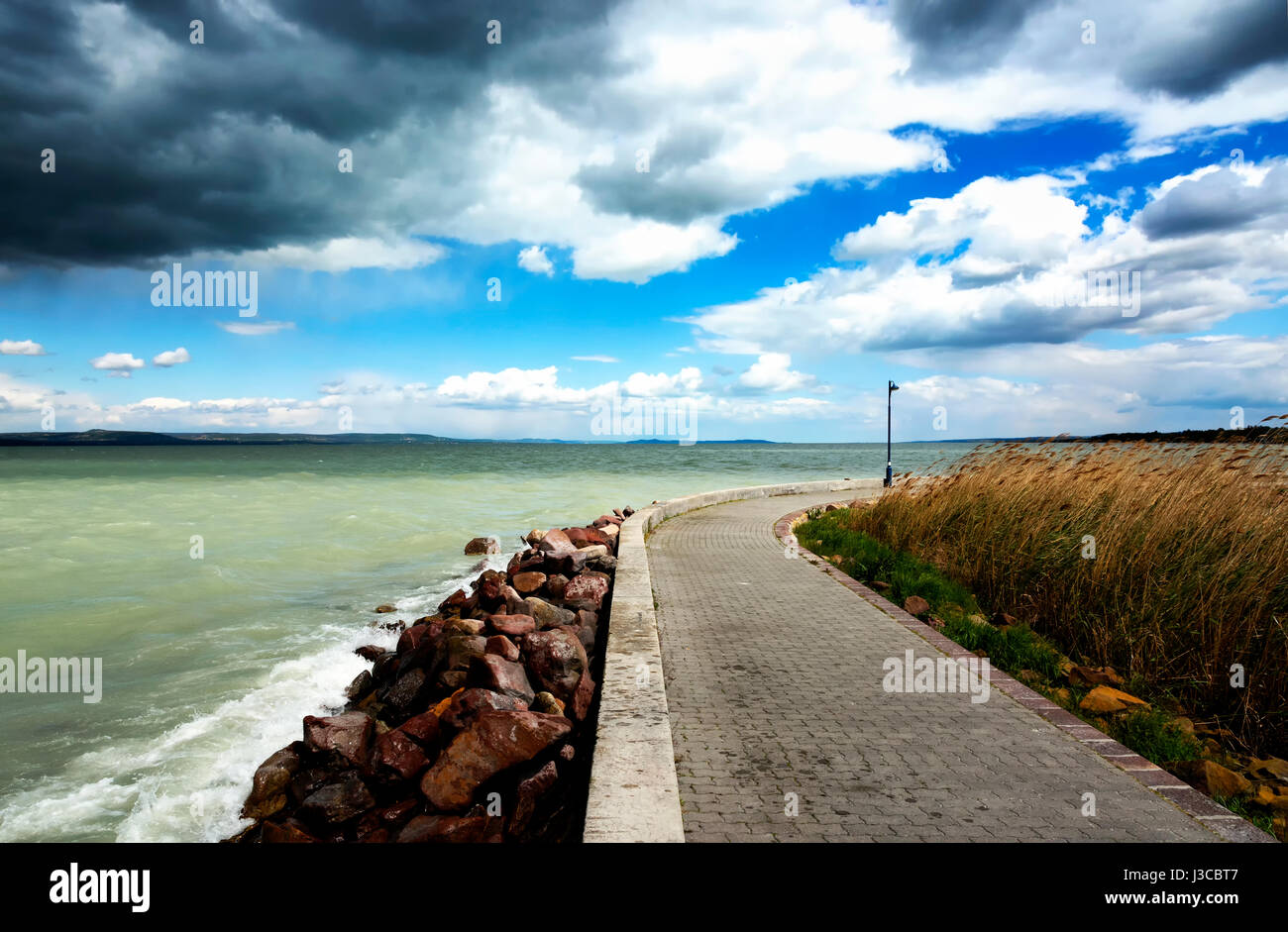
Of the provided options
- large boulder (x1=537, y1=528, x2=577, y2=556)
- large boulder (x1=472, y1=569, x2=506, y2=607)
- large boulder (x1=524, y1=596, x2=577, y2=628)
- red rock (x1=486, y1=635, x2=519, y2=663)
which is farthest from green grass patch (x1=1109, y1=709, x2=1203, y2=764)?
large boulder (x1=537, y1=528, x2=577, y2=556)

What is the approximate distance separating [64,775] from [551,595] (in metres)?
5.02

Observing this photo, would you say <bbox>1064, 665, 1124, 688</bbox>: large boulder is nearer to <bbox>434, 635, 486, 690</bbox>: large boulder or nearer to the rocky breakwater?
the rocky breakwater

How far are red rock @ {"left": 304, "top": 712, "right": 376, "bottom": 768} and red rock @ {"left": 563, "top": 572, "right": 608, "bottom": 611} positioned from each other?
124 inches

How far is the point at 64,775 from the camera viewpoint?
5777mm

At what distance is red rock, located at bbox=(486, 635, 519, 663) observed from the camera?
20.2ft

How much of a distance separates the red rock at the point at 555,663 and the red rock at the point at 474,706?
0.51 metres

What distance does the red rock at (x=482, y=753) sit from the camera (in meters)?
4.42

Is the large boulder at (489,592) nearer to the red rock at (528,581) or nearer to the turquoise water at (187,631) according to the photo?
the red rock at (528,581)

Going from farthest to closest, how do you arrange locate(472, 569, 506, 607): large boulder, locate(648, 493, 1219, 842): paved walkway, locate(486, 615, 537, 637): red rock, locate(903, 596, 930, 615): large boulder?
locate(472, 569, 506, 607): large boulder
locate(903, 596, 930, 615): large boulder
locate(486, 615, 537, 637): red rock
locate(648, 493, 1219, 842): paved walkway

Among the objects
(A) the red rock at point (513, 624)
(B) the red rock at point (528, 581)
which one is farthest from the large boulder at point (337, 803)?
(B) the red rock at point (528, 581)

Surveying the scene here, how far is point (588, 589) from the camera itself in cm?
838

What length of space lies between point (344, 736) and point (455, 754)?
129 centimetres
